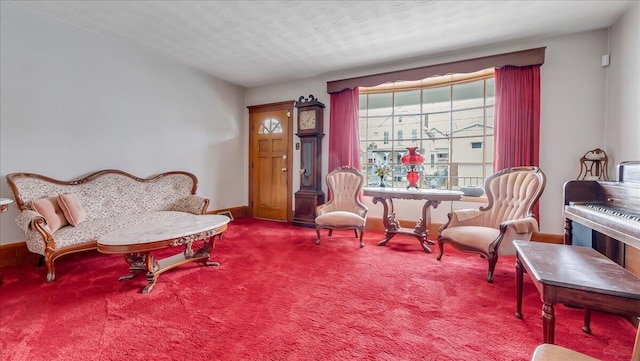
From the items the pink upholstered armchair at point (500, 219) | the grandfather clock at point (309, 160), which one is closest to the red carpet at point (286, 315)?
the pink upholstered armchair at point (500, 219)

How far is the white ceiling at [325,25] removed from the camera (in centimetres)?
270

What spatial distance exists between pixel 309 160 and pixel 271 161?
965mm

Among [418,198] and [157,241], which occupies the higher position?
[418,198]

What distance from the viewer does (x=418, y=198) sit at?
3252mm

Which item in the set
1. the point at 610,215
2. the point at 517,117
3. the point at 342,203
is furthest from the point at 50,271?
the point at 517,117

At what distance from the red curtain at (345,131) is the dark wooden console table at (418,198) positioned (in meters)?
0.95

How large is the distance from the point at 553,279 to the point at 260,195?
4713 mm

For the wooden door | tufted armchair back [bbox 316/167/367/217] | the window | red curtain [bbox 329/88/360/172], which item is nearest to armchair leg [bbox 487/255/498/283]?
tufted armchair back [bbox 316/167/367/217]

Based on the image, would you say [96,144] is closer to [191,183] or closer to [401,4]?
[191,183]

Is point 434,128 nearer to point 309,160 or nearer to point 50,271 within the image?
point 309,160

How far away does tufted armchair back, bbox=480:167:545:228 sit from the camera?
8.48 feet

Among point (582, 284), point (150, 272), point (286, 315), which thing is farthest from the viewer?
point (150, 272)

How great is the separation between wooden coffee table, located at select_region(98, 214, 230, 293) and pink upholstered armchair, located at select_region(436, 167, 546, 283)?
2326 millimetres

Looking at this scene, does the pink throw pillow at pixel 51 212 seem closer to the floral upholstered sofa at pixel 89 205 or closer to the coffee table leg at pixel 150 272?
the floral upholstered sofa at pixel 89 205
